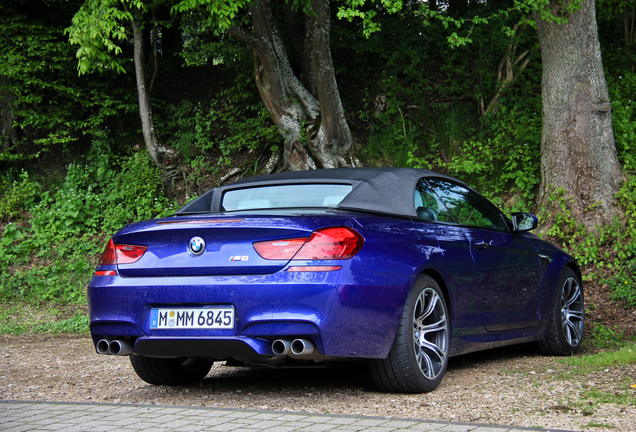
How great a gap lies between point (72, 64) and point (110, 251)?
11.4 meters

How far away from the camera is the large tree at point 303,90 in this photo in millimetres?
11586

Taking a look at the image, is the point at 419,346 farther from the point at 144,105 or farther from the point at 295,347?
the point at 144,105

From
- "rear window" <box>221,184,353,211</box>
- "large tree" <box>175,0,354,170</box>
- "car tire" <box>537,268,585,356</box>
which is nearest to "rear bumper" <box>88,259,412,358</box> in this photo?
"rear window" <box>221,184,353,211</box>

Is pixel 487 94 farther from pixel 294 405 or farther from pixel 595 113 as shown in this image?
pixel 294 405

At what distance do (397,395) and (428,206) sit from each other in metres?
1.37

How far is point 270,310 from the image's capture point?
13.2 feet

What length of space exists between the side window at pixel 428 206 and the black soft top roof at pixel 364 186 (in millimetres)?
81

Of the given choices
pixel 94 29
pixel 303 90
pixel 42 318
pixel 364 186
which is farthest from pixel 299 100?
pixel 364 186

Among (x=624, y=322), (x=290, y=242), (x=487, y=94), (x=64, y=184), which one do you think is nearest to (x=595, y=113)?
(x=624, y=322)

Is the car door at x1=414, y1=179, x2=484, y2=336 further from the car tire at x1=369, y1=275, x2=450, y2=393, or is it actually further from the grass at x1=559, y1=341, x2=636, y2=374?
the grass at x1=559, y1=341, x2=636, y2=374

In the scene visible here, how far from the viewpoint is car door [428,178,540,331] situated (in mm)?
5336

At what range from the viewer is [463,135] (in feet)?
41.2

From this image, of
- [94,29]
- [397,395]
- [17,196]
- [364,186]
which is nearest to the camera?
[397,395]

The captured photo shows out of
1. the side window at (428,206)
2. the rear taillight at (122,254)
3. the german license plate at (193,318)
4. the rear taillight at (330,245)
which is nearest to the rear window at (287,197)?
the side window at (428,206)
